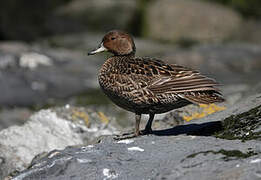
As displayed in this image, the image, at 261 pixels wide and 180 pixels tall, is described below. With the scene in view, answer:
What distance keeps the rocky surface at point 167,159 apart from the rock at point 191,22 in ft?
50.5

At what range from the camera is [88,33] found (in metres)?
22.5

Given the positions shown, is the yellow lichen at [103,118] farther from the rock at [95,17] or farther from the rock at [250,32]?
the rock at [95,17]

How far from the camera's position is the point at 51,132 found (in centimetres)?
883

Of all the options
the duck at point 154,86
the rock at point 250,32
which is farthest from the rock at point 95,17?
the duck at point 154,86

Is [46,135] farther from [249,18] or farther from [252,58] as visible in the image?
[249,18]

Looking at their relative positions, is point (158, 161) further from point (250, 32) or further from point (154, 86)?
point (250, 32)

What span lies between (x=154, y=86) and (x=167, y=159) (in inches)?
56.4

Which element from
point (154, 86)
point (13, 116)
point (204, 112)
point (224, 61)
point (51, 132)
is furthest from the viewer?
point (224, 61)

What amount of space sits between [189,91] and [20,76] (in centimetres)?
1000

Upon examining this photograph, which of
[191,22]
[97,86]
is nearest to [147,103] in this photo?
[97,86]

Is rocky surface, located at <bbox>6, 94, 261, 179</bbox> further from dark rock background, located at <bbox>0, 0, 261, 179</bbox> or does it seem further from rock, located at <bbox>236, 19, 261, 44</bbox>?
rock, located at <bbox>236, 19, 261, 44</bbox>

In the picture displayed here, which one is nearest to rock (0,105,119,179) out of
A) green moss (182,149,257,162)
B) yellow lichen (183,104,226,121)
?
yellow lichen (183,104,226,121)

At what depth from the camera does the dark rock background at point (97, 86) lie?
5.63 m

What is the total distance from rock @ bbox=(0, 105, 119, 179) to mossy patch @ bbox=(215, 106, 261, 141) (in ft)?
7.42
